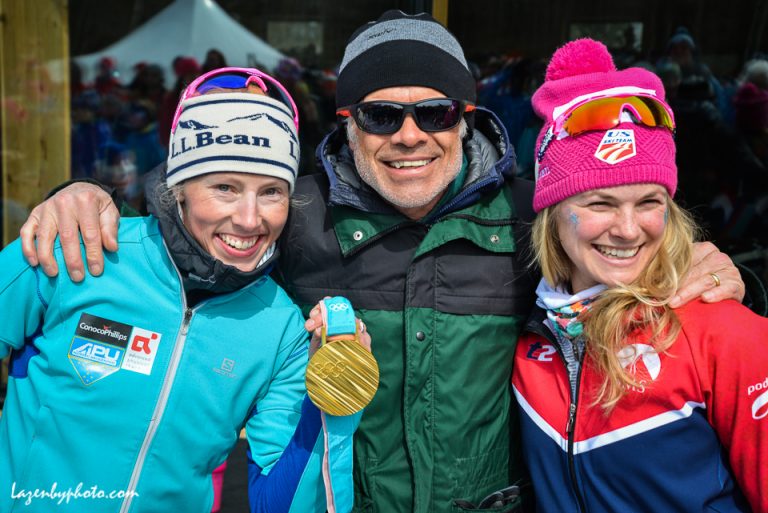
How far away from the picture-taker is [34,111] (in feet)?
13.3

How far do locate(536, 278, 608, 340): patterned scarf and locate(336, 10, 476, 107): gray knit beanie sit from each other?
702 mm

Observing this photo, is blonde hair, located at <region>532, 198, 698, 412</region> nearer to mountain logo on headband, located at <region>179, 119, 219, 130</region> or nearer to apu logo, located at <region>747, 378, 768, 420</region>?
apu logo, located at <region>747, 378, 768, 420</region>

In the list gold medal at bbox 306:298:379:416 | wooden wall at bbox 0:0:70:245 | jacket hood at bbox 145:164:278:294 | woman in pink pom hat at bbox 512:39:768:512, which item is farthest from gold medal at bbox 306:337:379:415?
wooden wall at bbox 0:0:70:245

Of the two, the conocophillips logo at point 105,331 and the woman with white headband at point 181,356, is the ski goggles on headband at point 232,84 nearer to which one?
the woman with white headband at point 181,356

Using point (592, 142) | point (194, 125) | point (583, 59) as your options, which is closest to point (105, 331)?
point (194, 125)

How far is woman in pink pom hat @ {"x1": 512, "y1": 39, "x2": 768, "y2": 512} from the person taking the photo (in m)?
1.65

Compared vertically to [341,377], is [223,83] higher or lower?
higher

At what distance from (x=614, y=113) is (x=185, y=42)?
3.70 meters

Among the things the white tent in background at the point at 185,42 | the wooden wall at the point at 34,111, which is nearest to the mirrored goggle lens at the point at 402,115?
the white tent in background at the point at 185,42

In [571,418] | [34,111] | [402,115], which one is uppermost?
[402,115]

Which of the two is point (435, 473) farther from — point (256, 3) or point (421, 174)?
point (256, 3)

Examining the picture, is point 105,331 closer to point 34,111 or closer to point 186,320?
point 186,320

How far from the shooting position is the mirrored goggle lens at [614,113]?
1805 mm

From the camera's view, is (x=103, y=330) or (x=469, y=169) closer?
(x=103, y=330)
